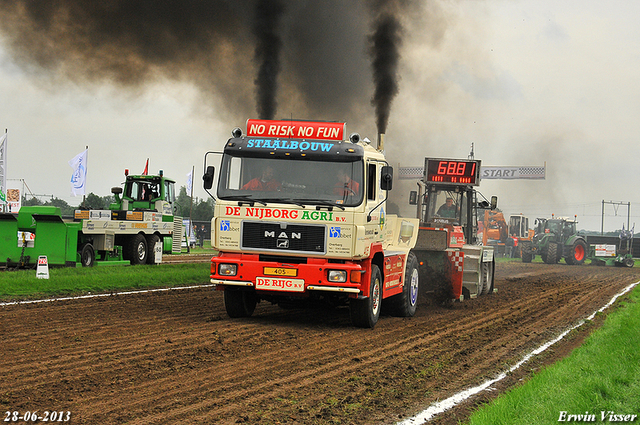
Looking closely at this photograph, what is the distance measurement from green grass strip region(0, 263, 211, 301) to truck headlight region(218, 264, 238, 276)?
195 inches

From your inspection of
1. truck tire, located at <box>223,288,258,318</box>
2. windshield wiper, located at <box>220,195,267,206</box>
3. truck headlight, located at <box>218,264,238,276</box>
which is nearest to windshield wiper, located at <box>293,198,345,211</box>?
windshield wiper, located at <box>220,195,267,206</box>

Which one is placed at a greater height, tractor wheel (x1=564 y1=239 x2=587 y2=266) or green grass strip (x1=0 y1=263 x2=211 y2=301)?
tractor wheel (x1=564 y1=239 x2=587 y2=266)

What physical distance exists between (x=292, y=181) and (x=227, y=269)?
1.65 metres

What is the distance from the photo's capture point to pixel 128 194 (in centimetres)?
2316

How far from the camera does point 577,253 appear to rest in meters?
38.5

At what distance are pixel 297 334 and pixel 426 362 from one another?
7.75 ft

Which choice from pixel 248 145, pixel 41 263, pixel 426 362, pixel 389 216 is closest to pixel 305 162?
pixel 248 145

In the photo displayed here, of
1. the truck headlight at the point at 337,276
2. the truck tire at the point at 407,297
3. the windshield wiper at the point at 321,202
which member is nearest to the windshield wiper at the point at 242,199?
the windshield wiper at the point at 321,202

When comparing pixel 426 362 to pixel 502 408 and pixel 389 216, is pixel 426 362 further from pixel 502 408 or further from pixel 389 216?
pixel 389 216

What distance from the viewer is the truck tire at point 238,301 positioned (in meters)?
11.0

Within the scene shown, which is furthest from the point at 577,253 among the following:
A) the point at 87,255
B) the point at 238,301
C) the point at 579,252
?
the point at 238,301

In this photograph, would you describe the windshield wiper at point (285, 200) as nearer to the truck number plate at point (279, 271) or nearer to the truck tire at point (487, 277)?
the truck number plate at point (279, 271)

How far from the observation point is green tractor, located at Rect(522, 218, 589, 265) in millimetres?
38094

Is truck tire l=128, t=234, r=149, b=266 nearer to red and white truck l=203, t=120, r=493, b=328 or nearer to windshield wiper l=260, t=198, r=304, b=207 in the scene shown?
red and white truck l=203, t=120, r=493, b=328
